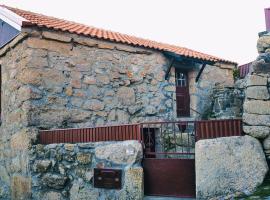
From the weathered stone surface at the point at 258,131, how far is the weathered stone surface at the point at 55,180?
2578 millimetres

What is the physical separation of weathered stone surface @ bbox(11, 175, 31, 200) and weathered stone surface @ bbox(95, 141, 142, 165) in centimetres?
184

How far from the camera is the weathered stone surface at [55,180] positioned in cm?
447

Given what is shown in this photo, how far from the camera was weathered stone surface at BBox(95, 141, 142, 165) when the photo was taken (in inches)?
153

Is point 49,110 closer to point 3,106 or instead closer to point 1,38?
point 3,106

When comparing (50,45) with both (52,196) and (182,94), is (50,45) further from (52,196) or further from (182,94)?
(182,94)

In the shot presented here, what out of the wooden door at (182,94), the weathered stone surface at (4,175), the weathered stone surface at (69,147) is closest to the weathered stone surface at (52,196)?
the weathered stone surface at (69,147)

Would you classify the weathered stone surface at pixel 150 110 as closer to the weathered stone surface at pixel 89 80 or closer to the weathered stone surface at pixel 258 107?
the weathered stone surface at pixel 89 80

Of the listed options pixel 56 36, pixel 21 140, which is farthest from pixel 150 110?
pixel 21 140

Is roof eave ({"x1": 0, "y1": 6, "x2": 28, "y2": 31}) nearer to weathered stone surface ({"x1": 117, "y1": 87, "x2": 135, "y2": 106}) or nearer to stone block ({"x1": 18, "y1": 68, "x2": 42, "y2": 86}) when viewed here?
stone block ({"x1": 18, "y1": 68, "x2": 42, "y2": 86})

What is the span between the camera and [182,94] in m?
8.48

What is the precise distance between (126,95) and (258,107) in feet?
13.0

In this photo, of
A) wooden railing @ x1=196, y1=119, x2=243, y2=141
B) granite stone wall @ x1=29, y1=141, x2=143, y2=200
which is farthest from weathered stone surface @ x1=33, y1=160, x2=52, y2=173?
wooden railing @ x1=196, y1=119, x2=243, y2=141

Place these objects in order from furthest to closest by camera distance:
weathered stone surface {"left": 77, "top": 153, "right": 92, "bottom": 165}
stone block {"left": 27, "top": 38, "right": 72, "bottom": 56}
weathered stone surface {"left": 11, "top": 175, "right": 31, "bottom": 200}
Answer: stone block {"left": 27, "top": 38, "right": 72, "bottom": 56}
weathered stone surface {"left": 11, "top": 175, "right": 31, "bottom": 200}
weathered stone surface {"left": 77, "top": 153, "right": 92, "bottom": 165}

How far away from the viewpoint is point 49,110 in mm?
5980
